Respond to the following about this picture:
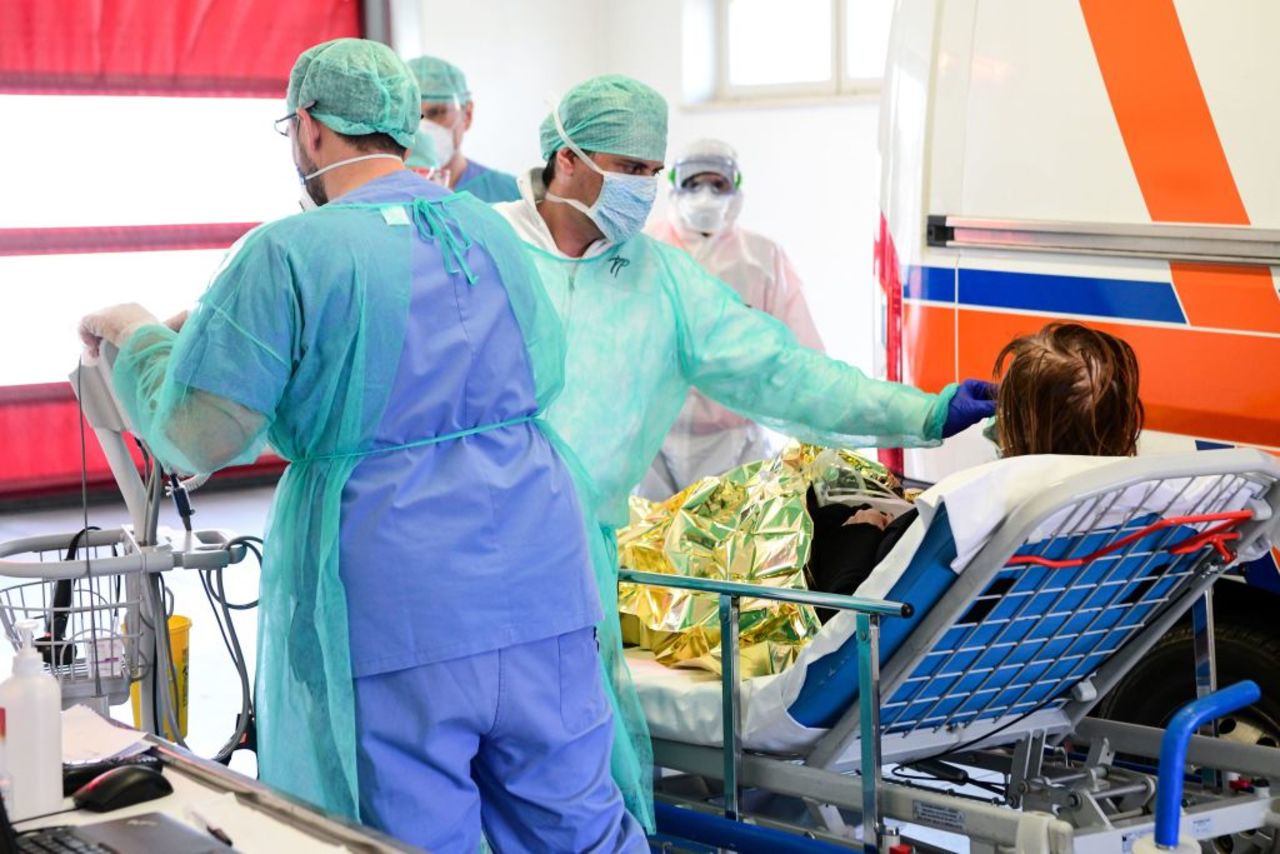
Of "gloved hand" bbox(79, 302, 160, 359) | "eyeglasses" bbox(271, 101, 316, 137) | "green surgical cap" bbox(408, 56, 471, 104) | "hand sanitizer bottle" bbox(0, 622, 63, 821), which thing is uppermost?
Answer: "green surgical cap" bbox(408, 56, 471, 104)

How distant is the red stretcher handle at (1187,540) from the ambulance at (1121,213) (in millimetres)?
427

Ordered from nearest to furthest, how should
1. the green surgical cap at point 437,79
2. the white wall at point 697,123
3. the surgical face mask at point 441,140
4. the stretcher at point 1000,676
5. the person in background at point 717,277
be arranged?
the stretcher at point 1000,676
the person in background at point 717,277
the surgical face mask at point 441,140
the green surgical cap at point 437,79
the white wall at point 697,123

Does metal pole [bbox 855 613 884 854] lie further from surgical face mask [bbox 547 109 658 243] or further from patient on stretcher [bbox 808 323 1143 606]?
surgical face mask [bbox 547 109 658 243]

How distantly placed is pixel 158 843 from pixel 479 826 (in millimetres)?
674

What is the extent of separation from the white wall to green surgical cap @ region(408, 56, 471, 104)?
4.83 feet

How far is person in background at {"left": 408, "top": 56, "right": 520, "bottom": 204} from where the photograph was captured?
529 cm

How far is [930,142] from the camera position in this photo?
11.6ft

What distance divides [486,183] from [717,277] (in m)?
1.03

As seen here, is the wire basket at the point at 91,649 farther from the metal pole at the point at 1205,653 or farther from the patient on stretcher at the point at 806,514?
the metal pole at the point at 1205,653

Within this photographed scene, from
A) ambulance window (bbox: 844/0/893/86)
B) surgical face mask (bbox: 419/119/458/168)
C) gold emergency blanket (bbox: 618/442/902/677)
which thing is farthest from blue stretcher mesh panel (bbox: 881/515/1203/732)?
ambulance window (bbox: 844/0/893/86)

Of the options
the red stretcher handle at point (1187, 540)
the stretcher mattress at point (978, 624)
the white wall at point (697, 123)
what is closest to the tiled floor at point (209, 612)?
the stretcher mattress at point (978, 624)

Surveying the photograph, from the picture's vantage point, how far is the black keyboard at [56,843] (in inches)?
66.6

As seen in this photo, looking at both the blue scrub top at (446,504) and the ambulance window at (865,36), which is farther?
the ambulance window at (865,36)

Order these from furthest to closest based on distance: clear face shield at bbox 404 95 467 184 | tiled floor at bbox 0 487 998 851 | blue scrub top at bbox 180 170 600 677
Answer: clear face shield at bbox 404 95 467 184, tiled floor at bbox 0 487 998 851, blue scrub top at bbox 180 170 600 677
